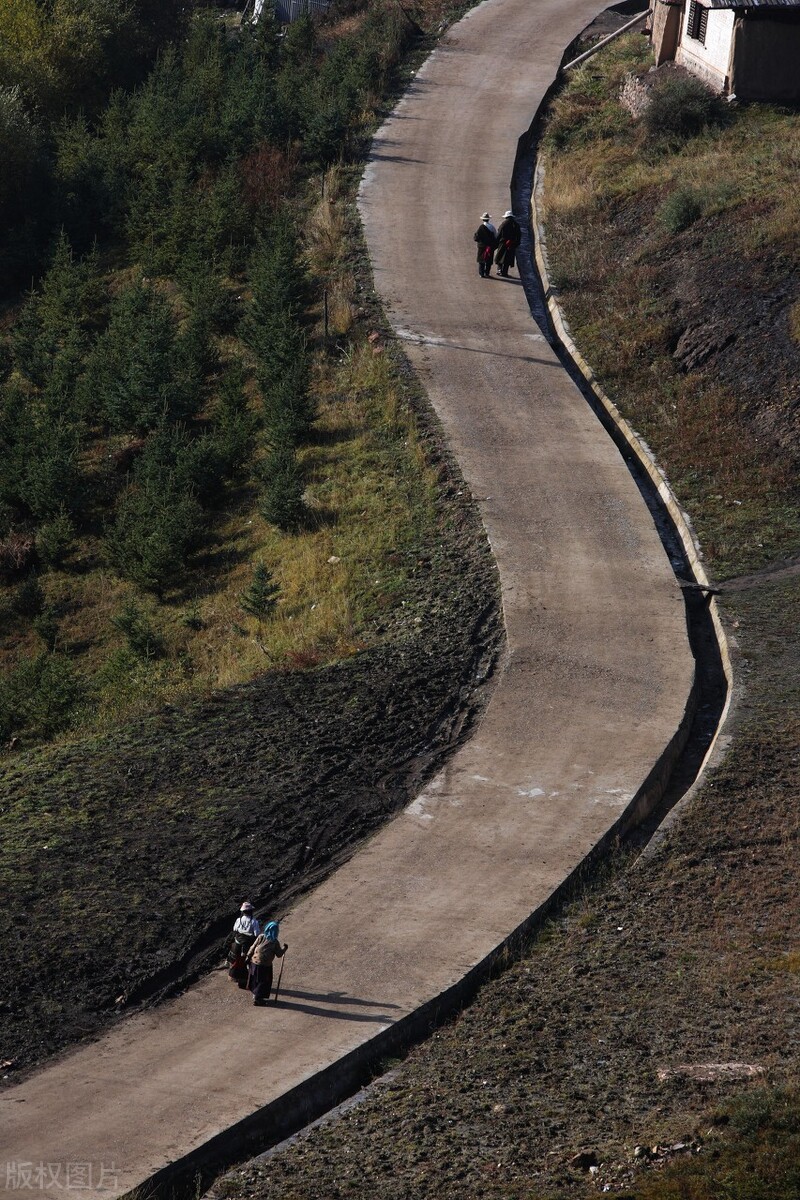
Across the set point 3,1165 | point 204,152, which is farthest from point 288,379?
point 3,1165

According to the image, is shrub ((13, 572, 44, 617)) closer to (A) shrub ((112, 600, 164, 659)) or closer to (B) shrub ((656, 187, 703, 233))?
(A) shrub ((112, 600, 164, 659))

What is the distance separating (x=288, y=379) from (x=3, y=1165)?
56.4 ft

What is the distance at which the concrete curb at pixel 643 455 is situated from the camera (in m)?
15.4

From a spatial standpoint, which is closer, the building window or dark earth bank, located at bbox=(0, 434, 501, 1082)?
dark earth bank, located at bbox=(0, 434, 501, 1082)

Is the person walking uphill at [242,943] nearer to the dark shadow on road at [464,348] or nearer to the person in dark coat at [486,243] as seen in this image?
the dark shadow on road at [464,348]

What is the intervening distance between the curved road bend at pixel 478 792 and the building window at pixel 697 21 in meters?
10.2

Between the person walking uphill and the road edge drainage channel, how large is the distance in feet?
4.76

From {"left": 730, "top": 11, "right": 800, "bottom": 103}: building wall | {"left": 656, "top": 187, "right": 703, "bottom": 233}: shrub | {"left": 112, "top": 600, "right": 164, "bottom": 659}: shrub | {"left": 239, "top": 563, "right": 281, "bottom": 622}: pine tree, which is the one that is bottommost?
{"left": 112, "top": 600, "right": 164, "bottom": 659}: shrub

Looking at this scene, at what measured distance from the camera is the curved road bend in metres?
10.3

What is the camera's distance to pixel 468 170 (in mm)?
33125

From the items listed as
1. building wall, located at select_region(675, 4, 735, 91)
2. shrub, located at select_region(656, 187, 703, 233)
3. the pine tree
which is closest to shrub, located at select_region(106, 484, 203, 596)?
the pine tree

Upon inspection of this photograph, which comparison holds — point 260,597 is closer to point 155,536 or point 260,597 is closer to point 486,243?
point 155,536

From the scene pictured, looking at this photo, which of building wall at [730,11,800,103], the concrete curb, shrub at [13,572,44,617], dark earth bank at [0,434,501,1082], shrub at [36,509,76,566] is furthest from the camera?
building wall at [730,11,800,103]

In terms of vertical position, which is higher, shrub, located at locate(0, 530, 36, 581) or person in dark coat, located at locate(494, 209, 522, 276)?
person in dark coat, located at locate(494, 209, 522, 276)
